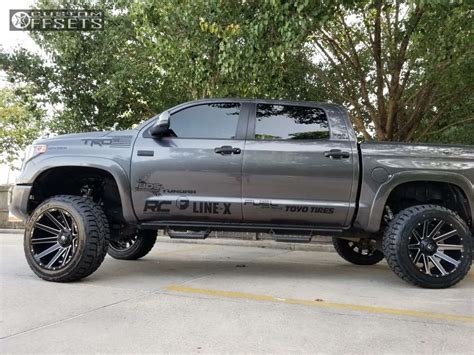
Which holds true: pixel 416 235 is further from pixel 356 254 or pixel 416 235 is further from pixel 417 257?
pixel 356 254

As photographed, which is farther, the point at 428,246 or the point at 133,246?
the point at 133,246

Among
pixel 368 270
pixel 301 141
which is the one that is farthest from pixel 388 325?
pixel 368 270

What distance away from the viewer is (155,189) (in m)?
5.30

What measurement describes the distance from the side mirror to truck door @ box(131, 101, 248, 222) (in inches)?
5.8

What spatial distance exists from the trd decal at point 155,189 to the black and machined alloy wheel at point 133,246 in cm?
155

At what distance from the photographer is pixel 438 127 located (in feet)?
45.4

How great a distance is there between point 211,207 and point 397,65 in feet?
22.5

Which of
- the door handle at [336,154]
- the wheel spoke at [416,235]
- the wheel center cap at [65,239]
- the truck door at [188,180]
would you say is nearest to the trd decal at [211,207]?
the truck door at [188,180]

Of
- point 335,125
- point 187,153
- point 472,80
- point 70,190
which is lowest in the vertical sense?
point 70,190

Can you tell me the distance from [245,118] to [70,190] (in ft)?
7.59

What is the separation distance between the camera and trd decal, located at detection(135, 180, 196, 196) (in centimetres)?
529

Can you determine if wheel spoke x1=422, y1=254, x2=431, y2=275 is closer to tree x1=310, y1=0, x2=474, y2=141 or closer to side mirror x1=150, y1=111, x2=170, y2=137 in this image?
side mirror x1=150, y1=111, x2=170, y2=137

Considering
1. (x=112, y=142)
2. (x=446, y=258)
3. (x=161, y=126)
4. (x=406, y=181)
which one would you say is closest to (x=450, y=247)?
(x=446, y=258)

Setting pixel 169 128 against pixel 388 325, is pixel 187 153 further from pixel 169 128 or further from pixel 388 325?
pixel 388 325
